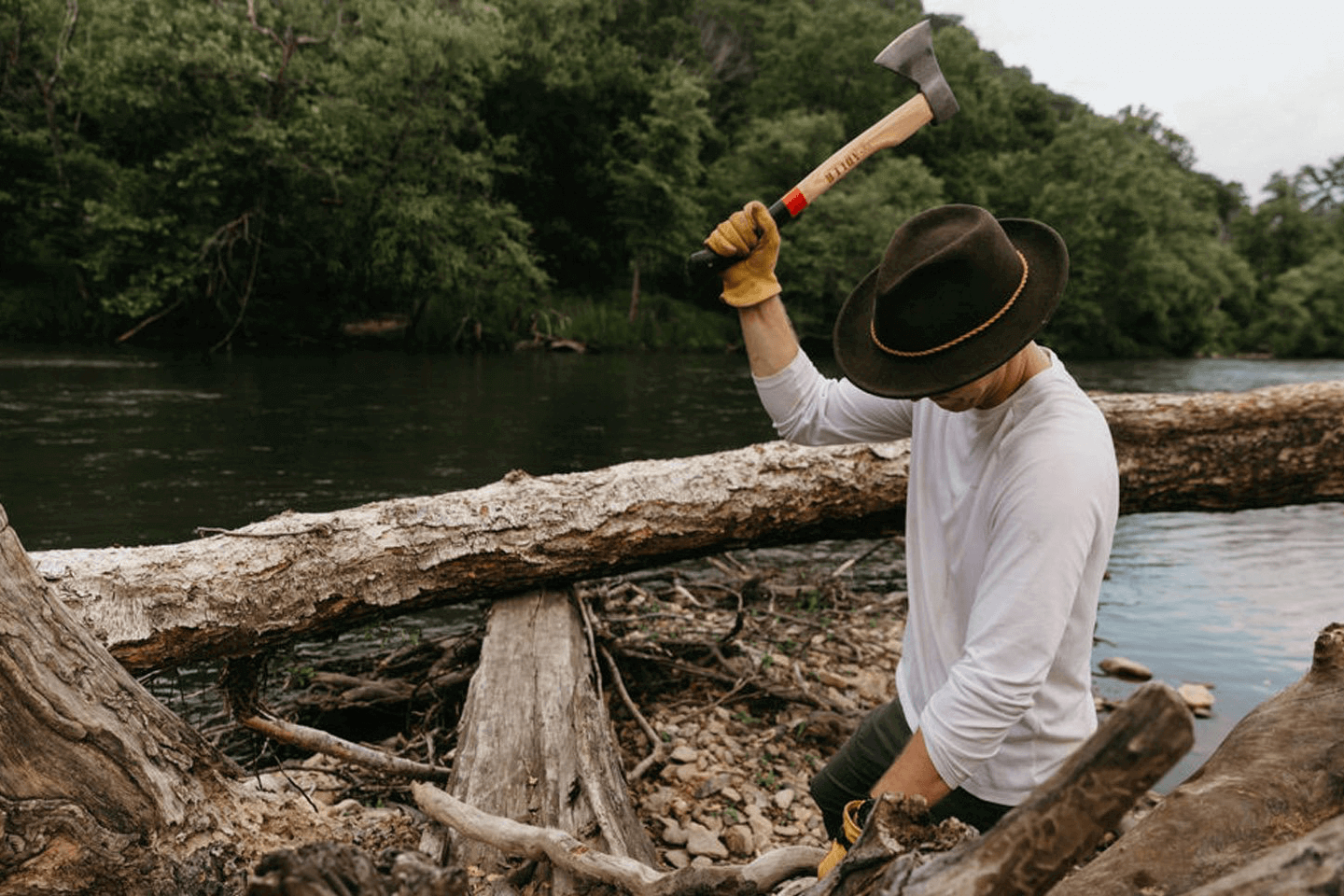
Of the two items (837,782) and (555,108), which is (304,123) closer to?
(555,108)

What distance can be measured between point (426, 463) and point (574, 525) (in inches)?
256

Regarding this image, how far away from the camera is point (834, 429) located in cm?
230

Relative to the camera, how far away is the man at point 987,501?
152 centimetres

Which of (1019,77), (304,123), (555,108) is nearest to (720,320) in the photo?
(555,108)

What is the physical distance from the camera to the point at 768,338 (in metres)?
2.31

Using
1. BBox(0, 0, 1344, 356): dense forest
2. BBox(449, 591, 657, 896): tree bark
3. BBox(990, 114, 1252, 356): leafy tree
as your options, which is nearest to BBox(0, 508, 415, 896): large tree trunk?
BBox(449, 591, 657, 896): tree bark

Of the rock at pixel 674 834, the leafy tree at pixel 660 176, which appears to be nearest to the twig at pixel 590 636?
the rock at pixel 674 834

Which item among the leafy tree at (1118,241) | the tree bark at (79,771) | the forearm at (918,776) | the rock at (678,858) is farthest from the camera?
the leafy tree at (1118,241)

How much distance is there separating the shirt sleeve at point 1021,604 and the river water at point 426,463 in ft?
11.5

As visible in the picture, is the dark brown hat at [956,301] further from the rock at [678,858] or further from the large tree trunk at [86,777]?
the rock at [678,858]

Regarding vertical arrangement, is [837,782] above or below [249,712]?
above

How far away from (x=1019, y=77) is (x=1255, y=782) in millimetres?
70248

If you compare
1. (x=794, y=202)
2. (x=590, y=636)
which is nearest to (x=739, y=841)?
(x=590, y=636)

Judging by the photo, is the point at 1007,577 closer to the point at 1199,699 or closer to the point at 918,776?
the point at 918,776
